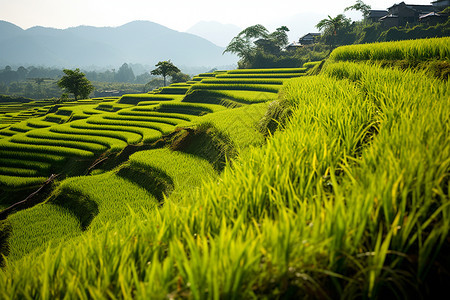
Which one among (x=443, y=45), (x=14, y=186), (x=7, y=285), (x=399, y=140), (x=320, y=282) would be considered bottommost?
(x=14, y=186)

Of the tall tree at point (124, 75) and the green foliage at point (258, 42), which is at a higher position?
the tall tree at point (124, 75)

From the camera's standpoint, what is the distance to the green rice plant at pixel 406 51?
5539 millimetres

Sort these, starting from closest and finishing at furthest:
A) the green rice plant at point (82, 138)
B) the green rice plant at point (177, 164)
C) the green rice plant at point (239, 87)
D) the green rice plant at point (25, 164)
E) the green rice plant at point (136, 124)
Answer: the green rice plant at point (177, 164)
the green rice plant at point (25, 164)
the green rice plant at point (82, 138)
the green rice plant at point (136, 124)
the green rice plant at point (239, 87)

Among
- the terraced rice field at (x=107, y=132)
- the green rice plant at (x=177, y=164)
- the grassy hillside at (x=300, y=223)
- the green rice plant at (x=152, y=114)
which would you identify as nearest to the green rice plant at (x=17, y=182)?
the terraced rice field at (x=107, y=132)

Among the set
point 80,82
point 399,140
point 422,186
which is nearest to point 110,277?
point 422,186

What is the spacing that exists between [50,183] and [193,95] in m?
10.4

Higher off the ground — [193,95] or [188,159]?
[193,95]

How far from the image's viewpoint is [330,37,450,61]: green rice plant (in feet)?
18.2

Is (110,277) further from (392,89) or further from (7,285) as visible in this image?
(392,89)

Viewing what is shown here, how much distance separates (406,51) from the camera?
6.45 metres

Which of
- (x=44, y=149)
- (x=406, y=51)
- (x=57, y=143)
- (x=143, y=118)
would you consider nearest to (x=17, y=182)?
(x=44, y=149)

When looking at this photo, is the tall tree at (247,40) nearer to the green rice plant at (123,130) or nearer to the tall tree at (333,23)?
the tall tree at (333,23)

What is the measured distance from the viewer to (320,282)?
1.20 meters

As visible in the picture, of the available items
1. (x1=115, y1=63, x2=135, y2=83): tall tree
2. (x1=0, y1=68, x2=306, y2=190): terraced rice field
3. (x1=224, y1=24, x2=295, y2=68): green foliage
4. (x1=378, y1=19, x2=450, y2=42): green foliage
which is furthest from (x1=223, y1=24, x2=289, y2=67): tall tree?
(x1=115, y1=63, x2=135, y2=83): tall tree
